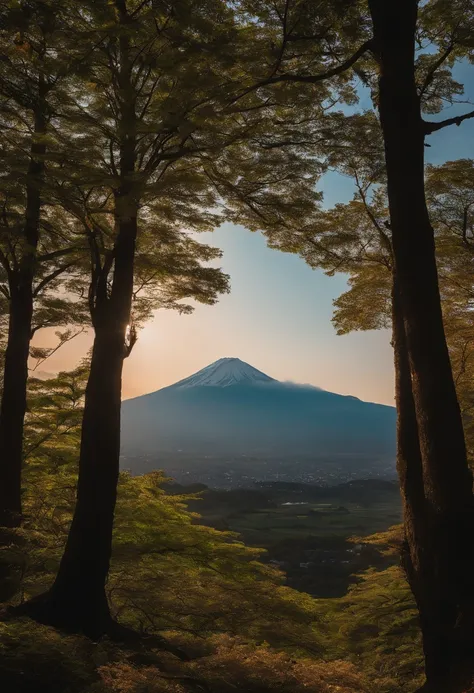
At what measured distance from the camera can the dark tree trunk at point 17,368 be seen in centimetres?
670

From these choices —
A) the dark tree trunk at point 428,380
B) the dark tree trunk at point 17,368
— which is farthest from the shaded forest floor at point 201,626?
the dark tree trunk at point 428,380

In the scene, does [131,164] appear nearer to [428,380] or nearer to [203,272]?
[203,272]

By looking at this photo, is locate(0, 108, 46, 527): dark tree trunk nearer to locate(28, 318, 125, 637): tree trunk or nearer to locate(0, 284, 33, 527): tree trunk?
locate(0, 284, 33, 527): tree trunk

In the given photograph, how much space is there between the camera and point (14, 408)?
711 centimetres

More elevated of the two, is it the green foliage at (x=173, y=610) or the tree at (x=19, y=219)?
the tree at (x=19, y=219)

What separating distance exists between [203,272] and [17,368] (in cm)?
352

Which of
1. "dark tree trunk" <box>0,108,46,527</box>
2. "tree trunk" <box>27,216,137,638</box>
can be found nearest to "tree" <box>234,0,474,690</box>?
"tree trunk" <box>27,216,137,638</box>

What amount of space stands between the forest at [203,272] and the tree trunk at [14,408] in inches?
1.3

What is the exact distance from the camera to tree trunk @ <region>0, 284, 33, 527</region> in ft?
22.0

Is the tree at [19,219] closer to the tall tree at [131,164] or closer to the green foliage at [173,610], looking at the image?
the tall tree at [131,164]

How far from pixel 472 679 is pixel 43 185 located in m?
5.46

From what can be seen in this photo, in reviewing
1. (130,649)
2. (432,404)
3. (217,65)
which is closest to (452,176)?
(217,65)

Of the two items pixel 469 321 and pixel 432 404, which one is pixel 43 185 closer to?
pixel 432 404

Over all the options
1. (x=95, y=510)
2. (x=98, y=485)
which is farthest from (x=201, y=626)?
(x=98, y=485)
